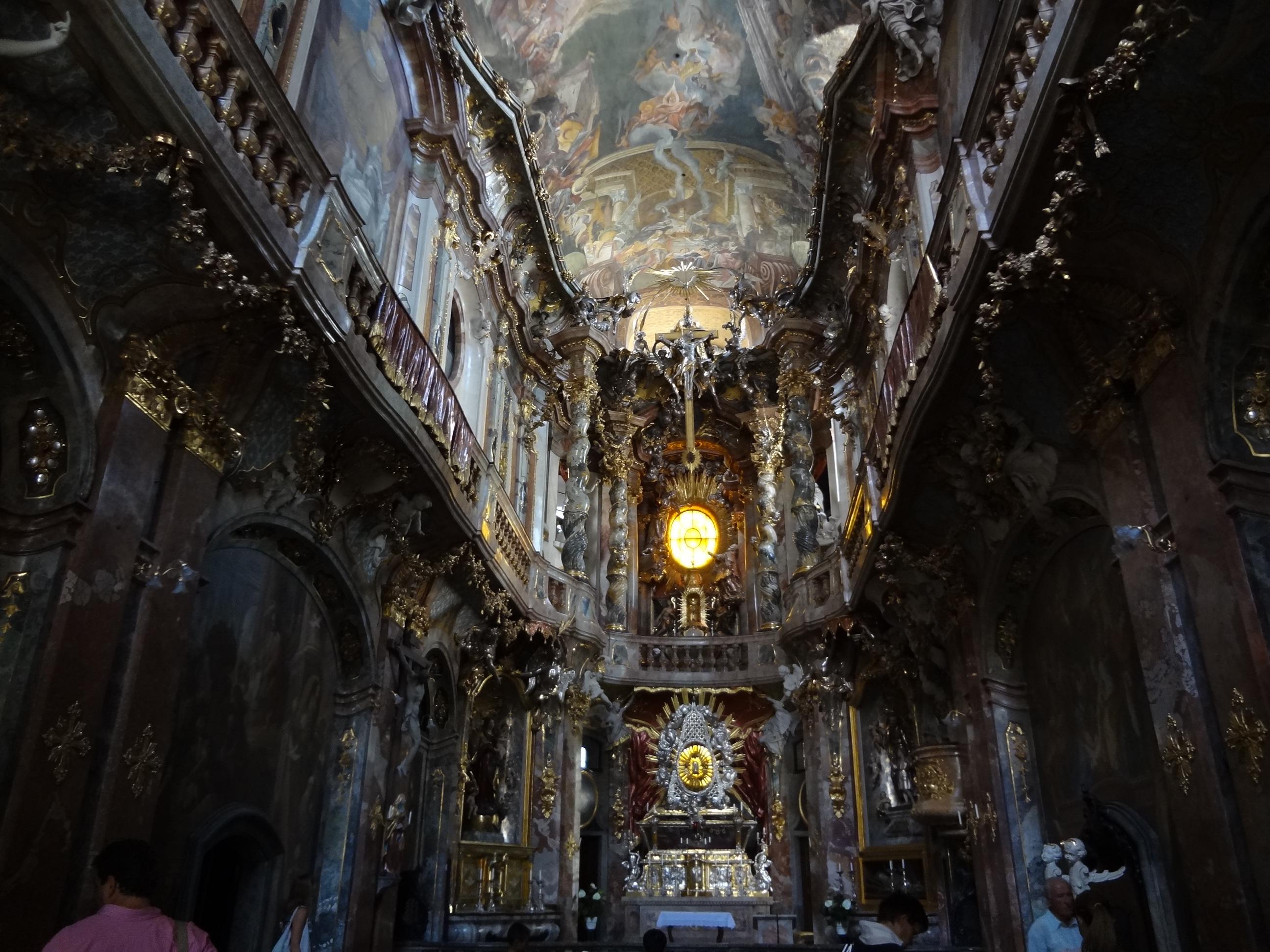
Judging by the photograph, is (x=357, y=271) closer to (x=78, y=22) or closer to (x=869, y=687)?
(x=78, y=22)

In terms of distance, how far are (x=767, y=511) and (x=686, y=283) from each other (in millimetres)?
7149

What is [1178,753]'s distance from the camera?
273 inches

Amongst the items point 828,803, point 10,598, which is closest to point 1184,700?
point 10,598

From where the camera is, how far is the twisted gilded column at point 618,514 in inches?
816

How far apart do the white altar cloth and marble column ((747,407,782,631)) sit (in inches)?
217

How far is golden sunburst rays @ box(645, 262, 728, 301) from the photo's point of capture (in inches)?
947

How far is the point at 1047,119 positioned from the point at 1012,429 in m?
3.61

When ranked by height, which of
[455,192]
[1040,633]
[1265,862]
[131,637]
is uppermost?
[455,192]

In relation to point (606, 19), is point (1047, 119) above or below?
below

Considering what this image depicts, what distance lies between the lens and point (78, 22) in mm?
5609

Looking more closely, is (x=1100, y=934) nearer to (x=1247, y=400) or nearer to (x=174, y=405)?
(x=1247, y=400)

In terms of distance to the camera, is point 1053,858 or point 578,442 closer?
point 1053,858

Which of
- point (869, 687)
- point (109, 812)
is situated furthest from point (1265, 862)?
point (869, 687)

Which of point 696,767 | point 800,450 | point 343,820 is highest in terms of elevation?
point 800,450
